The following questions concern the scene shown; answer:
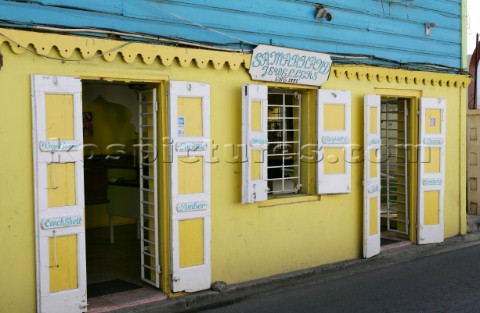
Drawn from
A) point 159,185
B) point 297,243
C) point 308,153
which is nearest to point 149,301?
point 159,185

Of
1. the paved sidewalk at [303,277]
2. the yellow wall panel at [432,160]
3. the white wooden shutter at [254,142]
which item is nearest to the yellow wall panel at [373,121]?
the yellow wall panel at [432,160]

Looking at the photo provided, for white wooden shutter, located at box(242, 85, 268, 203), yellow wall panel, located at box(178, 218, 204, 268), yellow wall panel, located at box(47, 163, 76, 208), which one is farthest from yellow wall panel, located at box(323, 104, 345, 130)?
yellow wall panel, located at box(47, 163, 76, 208)

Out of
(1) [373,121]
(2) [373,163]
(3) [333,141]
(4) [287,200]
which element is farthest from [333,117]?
(4) [287,200]

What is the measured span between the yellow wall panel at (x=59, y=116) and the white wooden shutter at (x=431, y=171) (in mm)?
5768

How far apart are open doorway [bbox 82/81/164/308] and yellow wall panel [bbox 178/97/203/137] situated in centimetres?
31

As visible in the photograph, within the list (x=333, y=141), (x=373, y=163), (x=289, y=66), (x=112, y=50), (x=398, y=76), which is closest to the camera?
(x=112, y=50)

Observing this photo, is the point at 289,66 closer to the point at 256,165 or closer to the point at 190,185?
the point at 256,165

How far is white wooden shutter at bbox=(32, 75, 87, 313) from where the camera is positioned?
5.48 metres

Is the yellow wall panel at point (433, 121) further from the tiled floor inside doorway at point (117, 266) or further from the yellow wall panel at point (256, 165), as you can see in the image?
the tiled floor inside doorway at point (117, 266)

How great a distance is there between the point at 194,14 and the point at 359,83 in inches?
117

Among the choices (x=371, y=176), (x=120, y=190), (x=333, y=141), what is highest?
(x=333, y=141)

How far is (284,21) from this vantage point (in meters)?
7.60

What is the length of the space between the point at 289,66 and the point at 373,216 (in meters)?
2.76

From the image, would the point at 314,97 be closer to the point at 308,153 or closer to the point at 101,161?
the point at 308,153
